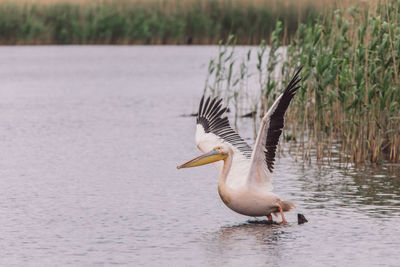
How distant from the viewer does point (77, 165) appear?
541 inches

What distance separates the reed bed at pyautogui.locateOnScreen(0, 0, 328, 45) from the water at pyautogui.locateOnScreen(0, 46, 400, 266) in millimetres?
16051

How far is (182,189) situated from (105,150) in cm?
379

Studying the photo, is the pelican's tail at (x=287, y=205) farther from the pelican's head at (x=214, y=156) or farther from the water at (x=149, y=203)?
the pelican's head at (x=214, y=156)

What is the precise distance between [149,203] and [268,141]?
82.8 inches

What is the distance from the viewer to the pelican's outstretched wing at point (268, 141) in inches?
359

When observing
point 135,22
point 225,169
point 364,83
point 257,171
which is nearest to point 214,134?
point 225,169

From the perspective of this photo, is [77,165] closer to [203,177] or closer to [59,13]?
[203,177]

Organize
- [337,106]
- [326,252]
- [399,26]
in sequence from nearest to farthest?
[326,252]
[399,26]
[337,106]

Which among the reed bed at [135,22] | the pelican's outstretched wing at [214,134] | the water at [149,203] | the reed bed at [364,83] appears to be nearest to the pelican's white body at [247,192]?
the water at [149,203]

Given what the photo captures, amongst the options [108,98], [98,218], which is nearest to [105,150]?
[98,218]

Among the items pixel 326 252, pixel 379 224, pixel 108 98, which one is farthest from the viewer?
pixel 108 98

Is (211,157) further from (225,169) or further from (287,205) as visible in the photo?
(287,205)

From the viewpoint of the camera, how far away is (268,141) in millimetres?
9242

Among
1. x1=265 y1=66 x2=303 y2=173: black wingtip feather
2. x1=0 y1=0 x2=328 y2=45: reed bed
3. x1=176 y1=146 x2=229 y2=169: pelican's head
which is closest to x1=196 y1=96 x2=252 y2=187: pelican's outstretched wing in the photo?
x1=176 y1=146 x2=229 y2=169: pelican's head
